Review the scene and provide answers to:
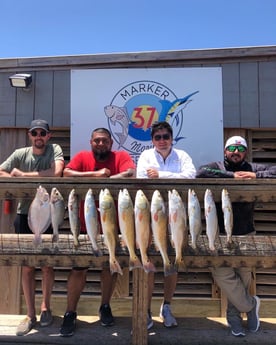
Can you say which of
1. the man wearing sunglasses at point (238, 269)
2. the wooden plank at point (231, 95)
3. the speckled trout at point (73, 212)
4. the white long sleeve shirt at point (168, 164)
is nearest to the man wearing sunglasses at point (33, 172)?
the speckled trout at point (73, 212)

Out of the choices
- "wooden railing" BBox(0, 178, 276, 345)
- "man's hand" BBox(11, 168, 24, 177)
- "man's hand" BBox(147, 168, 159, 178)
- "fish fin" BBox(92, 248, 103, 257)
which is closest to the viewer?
"fish fin" BBox(92, 248, 103, 257)

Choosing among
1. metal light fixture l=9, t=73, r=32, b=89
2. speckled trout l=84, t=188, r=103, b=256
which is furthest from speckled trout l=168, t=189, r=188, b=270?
metal light fixture l=9, t=73, r=32, b=89

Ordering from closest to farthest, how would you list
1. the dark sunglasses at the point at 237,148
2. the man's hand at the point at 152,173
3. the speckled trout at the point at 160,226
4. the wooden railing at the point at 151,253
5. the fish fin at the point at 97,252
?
the speckled trout at the point at 160,226, the fish fin at the point at 97,252, the wooden railing at the point at 151,253, the man's hand at the point at 152,173, the dark sunglasses at the point at 237,148

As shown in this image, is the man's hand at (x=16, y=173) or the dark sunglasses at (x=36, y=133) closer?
the man's hand at (x=16, y=173)

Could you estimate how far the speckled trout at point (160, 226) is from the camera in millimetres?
2777

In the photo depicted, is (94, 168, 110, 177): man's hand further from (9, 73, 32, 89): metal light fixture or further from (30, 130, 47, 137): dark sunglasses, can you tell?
(9, 73, 32, 89): metal light fixture

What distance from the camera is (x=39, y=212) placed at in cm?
293

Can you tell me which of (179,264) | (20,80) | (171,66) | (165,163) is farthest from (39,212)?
(171,66)

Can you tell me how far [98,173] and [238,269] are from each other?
1580 millimetres

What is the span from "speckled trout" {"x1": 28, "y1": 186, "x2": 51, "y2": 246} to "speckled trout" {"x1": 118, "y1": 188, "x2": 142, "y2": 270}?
0.61 metres

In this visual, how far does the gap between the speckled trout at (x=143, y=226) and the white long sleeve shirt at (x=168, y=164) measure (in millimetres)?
736

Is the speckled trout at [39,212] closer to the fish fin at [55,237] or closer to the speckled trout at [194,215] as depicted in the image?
the fish fin at [55,237]

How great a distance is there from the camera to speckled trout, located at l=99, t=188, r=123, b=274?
2830 mm

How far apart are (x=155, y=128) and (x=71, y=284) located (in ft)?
5.53
